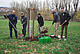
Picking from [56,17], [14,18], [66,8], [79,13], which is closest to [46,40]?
[56,17]

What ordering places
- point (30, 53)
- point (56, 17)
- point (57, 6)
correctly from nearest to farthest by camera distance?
point (30, 53) → point (56, 17) → point (57, 6)

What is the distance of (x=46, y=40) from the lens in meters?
6.14

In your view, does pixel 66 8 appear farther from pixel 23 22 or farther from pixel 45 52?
pixel 45 52

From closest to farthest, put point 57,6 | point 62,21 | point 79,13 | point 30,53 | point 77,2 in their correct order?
point 30,53
point 62,21
point 79,13
point 77,2
point 57,6

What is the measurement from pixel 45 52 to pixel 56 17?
3662 millimetres

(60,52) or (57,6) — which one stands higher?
(57,6)

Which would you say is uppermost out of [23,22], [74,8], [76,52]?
[74,8]

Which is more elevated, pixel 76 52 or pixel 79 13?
pixel 79 13

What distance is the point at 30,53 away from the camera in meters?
4.43

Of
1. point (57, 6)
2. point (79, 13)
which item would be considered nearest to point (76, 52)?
point (79, 13)

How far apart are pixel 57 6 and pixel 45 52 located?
1292 inches

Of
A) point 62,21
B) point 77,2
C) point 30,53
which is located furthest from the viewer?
point 77,2

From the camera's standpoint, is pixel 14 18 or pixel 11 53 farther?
pixel 14 18

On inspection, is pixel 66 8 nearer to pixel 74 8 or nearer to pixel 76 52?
pixel 74 8
